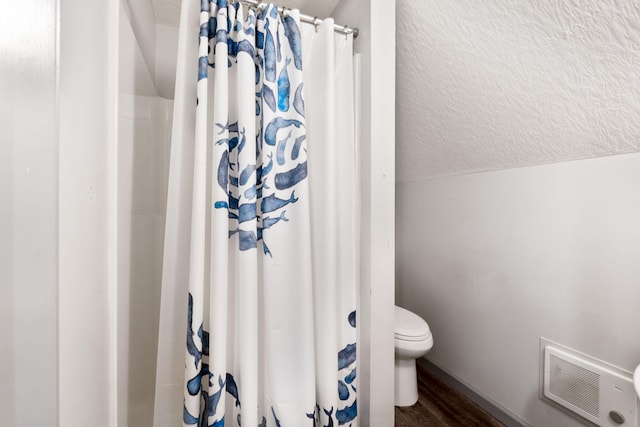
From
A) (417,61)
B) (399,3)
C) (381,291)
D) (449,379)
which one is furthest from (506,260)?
(399,3)

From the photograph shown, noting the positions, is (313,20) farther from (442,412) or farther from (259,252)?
(442,412)

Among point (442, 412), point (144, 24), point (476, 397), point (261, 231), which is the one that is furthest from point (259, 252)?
point (476, 397)

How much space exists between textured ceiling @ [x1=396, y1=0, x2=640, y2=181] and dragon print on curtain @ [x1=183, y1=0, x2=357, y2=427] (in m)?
0.54

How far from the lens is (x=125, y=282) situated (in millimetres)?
978

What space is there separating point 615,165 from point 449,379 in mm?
1540

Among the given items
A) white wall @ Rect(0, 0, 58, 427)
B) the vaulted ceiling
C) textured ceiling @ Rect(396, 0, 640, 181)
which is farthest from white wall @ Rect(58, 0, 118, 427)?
textured ceiling @ Rect(396, 0, 640, 181)

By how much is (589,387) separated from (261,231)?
151 centimetres

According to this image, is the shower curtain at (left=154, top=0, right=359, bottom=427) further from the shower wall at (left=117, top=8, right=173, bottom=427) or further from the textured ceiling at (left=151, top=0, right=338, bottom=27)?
the textured ceiling at (left=151, top=0, right=338, bottom=27)

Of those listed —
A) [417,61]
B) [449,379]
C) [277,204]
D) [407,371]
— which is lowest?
[449,379]

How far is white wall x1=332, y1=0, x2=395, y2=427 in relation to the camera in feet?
4.24

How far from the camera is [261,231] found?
3.81 feet

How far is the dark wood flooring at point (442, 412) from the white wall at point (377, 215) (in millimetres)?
417

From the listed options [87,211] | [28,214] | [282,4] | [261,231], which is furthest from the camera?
[282,4]

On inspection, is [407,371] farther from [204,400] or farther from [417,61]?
[417,61]
